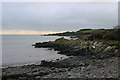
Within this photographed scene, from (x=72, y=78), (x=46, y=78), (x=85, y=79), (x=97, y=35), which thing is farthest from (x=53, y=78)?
(x=97, y=35)

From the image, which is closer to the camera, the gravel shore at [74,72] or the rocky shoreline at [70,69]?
the gravel shore at [74,72]

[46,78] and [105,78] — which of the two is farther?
[46,78]

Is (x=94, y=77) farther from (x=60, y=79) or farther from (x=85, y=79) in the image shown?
(x=60, y=79)

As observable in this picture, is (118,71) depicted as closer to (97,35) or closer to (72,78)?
(72,78)

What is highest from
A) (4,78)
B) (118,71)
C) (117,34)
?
(117,34)

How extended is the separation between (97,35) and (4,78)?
2741 cm

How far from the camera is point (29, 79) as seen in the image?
1029 centimetres

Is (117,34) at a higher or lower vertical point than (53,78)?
higher

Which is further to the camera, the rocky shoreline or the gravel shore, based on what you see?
the rocky shoreline

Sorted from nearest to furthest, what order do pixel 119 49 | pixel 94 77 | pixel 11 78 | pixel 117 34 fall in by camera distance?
pixel 94 77 → pixel 11 78 → pixel 119 49 → pixel 117 34

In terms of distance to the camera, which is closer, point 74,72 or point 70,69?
point 74,72

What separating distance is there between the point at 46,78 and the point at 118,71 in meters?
4.92

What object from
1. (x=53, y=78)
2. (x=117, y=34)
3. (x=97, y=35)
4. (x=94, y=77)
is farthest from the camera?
(x=97, y=35)

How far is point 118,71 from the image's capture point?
10.2 meters
